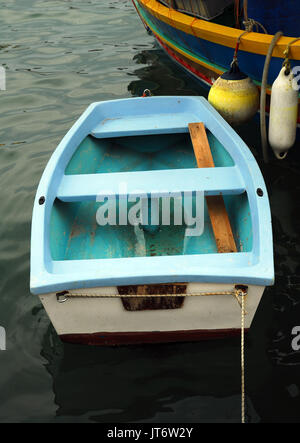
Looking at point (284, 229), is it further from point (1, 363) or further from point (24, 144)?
point (24, 144)

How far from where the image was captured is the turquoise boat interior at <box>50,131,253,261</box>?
3375 mm

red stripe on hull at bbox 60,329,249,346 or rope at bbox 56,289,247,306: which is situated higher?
rope at bbox 56,289,247,306

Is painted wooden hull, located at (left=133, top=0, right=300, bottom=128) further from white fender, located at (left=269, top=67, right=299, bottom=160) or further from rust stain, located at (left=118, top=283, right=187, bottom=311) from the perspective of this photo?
rust stain, located at (left=118, top=283, right=187, bottom=311)

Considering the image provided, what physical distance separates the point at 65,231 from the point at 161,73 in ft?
17.7

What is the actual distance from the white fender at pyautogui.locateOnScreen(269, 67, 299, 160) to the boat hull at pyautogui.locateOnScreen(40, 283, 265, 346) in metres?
2.04

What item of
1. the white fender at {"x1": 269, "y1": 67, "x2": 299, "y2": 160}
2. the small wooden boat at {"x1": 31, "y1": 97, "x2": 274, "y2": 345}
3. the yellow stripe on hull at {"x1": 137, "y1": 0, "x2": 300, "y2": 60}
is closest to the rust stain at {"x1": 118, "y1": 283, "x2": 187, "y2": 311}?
the small wooden boat at {"x1": 31, "y1": 97, "x2": 274, "y2": 345}

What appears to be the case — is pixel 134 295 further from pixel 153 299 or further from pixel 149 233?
pixel 149 233

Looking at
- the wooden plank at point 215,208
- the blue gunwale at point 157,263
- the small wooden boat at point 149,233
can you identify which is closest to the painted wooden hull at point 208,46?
the small wooden boat at point 149,233

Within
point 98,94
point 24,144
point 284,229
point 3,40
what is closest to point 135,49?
point 98,94

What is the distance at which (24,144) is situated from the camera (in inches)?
232

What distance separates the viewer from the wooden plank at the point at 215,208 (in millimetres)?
3184

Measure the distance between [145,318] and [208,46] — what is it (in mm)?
3861

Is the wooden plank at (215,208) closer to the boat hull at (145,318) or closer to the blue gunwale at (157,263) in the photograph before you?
the blue gunwale at (157,263)
